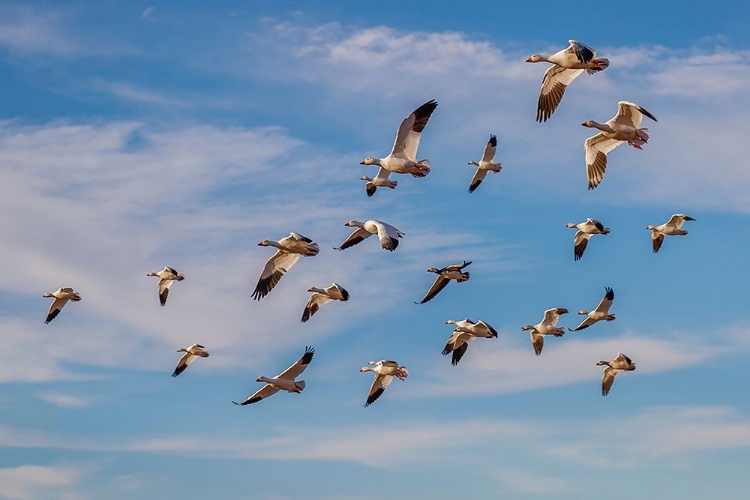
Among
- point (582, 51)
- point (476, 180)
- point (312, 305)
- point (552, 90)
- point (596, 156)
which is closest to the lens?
point (582, 51)

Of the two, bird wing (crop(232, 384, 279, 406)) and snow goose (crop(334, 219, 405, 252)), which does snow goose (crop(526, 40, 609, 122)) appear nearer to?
snow goose (crop(334, 219, 405, 252))

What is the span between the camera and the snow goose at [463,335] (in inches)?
1382

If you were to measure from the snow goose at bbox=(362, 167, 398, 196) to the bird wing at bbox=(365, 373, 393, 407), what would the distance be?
212 inches

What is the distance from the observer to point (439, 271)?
33938 mm

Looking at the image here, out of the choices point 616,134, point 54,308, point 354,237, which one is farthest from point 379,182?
point 54,308

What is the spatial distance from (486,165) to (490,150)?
0.55m

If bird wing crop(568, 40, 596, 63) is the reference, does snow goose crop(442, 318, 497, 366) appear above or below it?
below

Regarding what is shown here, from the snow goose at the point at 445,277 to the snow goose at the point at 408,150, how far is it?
4573mm

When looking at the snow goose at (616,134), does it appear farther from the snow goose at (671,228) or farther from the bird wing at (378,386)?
the bird wing at (378,386)

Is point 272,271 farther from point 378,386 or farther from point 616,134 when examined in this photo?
point 616,134

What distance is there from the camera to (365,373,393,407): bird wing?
36.2 metres

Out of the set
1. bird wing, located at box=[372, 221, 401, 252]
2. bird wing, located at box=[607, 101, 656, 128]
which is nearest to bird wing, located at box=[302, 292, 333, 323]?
bird wing, located at box=[372, 221, 401, 252]

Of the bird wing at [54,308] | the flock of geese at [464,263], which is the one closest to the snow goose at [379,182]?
the flock of geese at [464,263]

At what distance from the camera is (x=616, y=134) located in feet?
102
